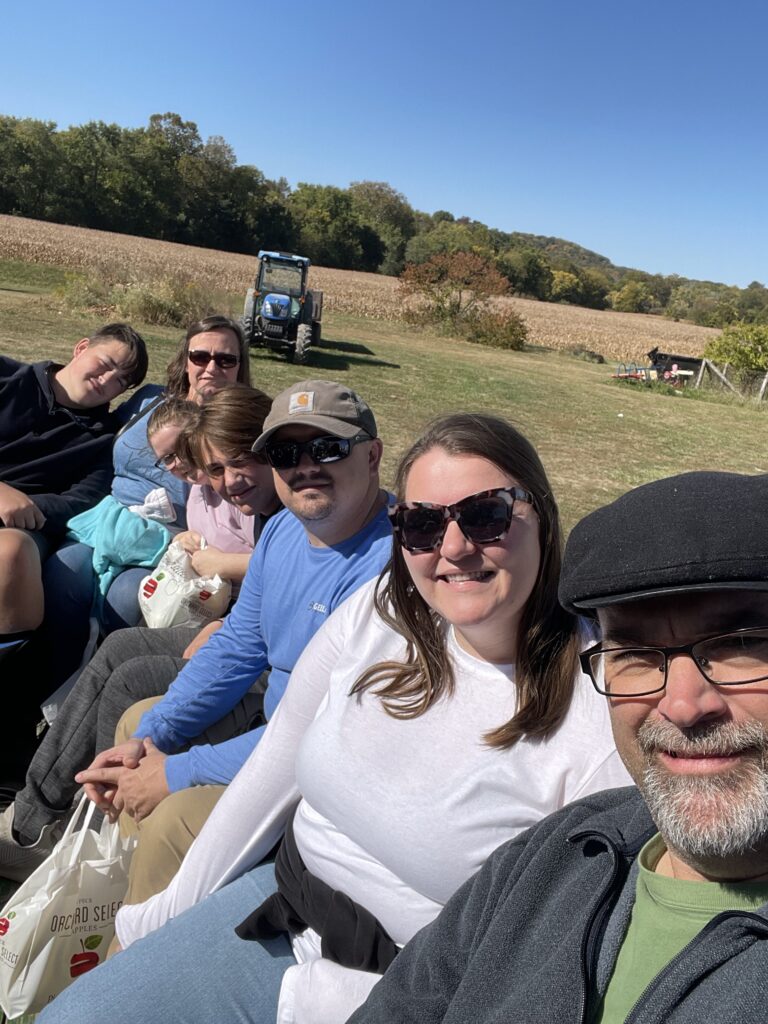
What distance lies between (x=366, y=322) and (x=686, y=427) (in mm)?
16120

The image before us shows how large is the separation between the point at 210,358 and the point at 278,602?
1885mm

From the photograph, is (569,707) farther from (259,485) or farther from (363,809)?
(259,485)

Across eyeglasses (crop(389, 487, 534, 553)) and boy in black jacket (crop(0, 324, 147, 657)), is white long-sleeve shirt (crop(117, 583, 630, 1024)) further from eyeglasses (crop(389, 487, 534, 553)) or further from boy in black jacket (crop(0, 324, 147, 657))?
boy in black jacket (crop(0, 324, 147, 657))

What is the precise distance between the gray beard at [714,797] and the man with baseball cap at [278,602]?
1.25m

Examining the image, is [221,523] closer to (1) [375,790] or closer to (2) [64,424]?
(2) [64,424]

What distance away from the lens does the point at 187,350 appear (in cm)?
397

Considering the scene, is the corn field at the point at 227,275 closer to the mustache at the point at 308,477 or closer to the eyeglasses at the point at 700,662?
the mustache at the point at 308,477

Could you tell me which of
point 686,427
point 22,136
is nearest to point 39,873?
point 686,427

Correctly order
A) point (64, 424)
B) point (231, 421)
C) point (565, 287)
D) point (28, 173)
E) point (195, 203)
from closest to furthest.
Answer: point (231, 421)
point (64, 424)
point (28, 173)
point (195, 203)
point (565, 287)

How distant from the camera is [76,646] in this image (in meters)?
3.21

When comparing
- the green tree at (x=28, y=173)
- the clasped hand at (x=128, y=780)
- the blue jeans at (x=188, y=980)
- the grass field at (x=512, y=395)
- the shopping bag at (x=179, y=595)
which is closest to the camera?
the blue jeans at (x=188, y=980)

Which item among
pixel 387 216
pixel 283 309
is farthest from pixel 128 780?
pixel 387 216

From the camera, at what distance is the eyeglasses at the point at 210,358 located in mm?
3865

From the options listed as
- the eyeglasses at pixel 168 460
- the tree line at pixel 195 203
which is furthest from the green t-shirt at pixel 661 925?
the tree line at pixel 195 203
